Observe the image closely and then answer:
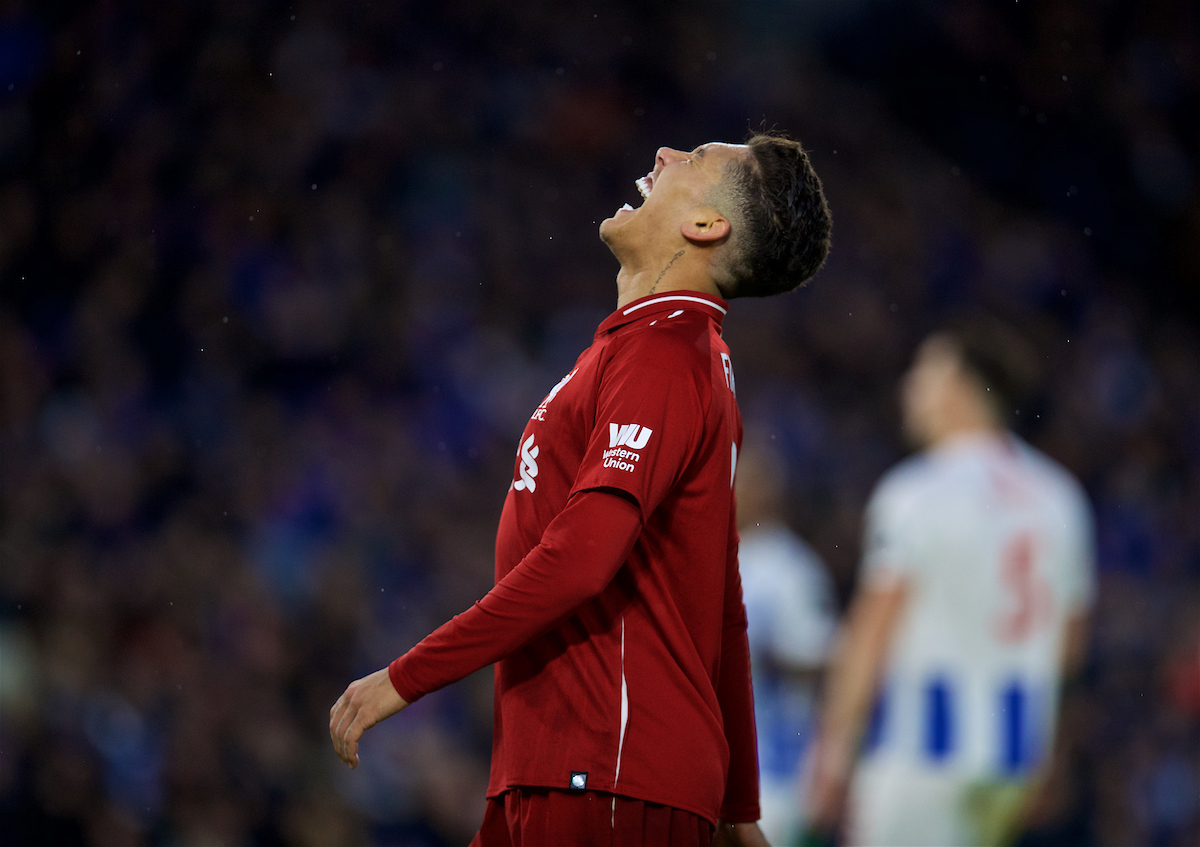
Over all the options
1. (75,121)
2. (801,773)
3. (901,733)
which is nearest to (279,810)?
(801,773)

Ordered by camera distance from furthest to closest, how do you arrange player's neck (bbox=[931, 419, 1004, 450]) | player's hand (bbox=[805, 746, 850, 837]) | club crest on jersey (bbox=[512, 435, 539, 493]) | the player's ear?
player's neck (bbox=[931, 419, 1004, 450]) < player's hand (bbox=[805, 746, 850, 837]) < the player's ear < club crest on jersey (bbox=[512, 435, 539, 493])

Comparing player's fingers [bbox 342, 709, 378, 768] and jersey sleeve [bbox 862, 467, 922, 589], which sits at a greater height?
jersey sleeve [bbox 862, 467, 922, 589]

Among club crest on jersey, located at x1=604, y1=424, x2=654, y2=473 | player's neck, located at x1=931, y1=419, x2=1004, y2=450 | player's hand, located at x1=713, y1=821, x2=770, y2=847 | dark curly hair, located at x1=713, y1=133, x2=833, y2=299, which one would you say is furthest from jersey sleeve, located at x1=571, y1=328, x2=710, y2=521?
player's neck, located at x1=931, y1=419, x2=1004, y2=450

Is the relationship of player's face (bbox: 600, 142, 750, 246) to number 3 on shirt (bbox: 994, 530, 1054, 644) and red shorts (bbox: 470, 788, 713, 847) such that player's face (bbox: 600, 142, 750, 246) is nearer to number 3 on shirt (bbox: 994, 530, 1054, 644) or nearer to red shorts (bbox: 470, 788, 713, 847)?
red shorts (bbox: 470, 788, 713, 847)

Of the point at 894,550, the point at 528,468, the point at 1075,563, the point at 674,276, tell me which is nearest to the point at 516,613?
the point at 528,468

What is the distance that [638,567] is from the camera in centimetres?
202

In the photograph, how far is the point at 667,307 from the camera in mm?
2119

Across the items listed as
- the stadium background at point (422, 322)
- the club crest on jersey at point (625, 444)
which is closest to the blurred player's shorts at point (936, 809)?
the stadium background at point (422, 322)

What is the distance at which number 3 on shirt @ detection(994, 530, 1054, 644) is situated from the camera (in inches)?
178

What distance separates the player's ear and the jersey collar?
109 millimetres

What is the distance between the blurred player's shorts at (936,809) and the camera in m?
4.49

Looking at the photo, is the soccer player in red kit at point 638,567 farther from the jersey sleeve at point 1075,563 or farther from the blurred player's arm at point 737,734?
the jersey sleeve at point 1075,563

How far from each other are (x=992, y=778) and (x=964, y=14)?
7.24m

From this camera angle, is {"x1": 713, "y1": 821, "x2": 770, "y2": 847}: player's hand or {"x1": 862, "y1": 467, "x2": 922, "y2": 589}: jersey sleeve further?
{"x1": 862, "y1": 467, "x2": 922, "y2": 589}: jersey sleeve
